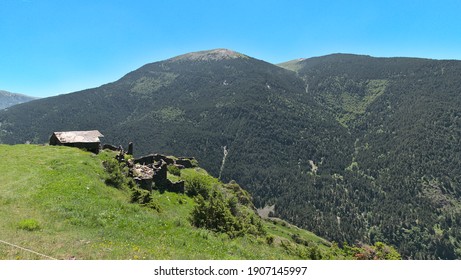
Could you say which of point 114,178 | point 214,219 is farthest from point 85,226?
point 114,178

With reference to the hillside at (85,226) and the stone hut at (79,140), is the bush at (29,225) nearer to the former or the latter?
the hillside at (85,226)

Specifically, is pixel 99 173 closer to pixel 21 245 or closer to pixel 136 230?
pixel 136 230

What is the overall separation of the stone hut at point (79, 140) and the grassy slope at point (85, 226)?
→ 22764 millimetres

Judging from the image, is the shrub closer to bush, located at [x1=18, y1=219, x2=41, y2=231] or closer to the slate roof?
bush, located at [x1=18, y1=219, x2=41, y2=231]

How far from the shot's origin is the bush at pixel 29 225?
18.9m

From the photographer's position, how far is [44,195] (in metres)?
26.3

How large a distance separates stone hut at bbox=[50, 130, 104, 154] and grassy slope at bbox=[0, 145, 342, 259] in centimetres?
2276

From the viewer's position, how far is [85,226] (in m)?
21.1

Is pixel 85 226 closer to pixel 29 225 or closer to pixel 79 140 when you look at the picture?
pixel 29 225

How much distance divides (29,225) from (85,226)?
10.2 feet

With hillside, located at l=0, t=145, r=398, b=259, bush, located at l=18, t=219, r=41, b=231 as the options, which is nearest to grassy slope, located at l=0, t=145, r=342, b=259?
hillside, located at l=0, t=145, r=398, b=259

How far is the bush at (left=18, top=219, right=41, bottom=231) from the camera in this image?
18894 millimetres

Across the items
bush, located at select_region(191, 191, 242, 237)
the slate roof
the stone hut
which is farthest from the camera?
the slate roof
